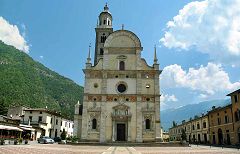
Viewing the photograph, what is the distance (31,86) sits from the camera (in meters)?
106

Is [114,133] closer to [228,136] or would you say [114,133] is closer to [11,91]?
[228,136]

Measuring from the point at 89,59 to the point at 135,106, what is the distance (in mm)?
12029

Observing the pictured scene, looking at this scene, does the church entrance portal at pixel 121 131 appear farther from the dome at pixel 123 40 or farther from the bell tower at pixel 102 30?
the bell tower at pixel 102 30

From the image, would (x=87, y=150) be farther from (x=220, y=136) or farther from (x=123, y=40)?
(x=220, y=136)

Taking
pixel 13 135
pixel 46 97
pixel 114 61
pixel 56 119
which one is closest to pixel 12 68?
pixel 46 97

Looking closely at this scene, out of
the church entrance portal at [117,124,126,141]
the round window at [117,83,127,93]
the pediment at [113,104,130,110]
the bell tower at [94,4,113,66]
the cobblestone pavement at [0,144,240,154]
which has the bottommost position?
the cobblestone pavement at [0,144,240,154]

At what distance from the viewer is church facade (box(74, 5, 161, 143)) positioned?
4341cm

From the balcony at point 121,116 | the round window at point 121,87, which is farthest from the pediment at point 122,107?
the round window at point 121,87

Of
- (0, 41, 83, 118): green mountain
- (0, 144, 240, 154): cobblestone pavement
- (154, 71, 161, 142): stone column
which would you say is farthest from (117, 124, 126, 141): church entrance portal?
(0, 41, 83, 118): green mountain

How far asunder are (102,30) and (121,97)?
19406 mm

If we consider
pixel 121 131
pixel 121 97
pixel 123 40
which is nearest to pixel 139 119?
pixel 121 131

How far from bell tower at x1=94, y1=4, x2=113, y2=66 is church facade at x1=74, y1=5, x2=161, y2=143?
823 cm

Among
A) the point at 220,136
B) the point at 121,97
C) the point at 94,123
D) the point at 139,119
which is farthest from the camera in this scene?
the point at 220,136

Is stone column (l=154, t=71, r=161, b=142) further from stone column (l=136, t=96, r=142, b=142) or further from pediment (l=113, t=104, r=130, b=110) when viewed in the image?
pediment (l=113, t=104, r=130, b=110)
